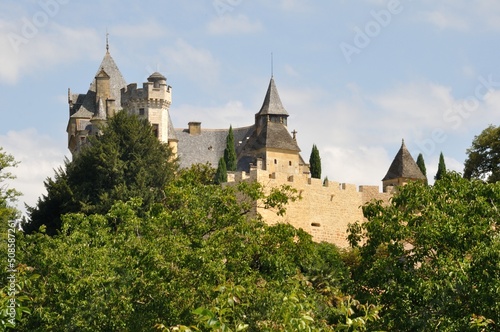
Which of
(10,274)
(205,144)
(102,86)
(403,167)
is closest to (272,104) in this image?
A: (205,144)

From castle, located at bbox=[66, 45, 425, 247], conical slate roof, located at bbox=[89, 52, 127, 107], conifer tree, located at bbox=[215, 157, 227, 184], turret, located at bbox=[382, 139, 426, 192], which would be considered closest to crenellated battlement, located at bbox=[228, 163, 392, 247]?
castle, located at bbox=[66, 45, 425, 247]

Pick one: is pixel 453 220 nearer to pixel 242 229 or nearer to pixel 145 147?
pixel 242 229

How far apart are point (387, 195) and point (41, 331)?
25399 millimetres

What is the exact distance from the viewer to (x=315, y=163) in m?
72.9

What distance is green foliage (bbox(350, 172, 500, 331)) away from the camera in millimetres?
26906

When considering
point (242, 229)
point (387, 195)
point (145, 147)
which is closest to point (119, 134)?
point (145, 147)

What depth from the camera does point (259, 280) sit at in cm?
3125

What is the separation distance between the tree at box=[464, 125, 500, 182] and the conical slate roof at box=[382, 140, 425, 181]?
3015 millimetres

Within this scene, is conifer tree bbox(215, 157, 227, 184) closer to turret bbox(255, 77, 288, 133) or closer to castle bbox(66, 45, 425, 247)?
castle bbox(66, 45, 425, 247)

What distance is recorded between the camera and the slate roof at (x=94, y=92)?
71081 millimetres

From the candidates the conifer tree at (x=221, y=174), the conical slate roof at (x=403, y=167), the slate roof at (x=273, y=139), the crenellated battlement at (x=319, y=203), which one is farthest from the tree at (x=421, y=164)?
the crenellated battlement at (x=319, y=203)

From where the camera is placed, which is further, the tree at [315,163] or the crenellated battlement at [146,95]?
the tree at [315,163]

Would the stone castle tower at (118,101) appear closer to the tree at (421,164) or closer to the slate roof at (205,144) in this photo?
the slate roof at (205,144)

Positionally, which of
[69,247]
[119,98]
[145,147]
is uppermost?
[119,98]
